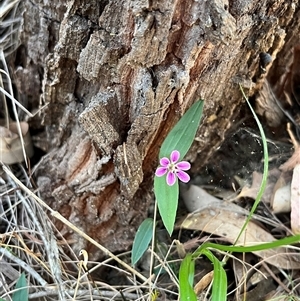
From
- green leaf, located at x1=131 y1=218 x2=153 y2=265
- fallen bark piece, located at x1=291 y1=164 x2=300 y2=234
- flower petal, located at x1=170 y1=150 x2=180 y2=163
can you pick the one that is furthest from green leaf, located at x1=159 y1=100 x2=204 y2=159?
fallen bark piece, located at x1=291 y1=164 x2=300 y2=234

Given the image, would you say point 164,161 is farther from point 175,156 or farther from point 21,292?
point 21,292

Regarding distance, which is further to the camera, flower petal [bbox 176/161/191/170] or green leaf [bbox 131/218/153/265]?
green leaf [bbox 131/218/153/265]

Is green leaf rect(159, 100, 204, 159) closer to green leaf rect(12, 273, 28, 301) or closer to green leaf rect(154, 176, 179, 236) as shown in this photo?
green leaf rect(154, 176, 179, 236)

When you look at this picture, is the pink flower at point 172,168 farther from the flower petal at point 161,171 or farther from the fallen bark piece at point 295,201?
the fallen bark piece at point 295,201

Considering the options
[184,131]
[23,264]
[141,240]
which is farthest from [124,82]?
[23,264]

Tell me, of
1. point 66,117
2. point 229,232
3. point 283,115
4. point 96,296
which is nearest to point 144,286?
point 96,296

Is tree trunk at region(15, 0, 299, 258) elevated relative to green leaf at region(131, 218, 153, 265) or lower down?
elevated

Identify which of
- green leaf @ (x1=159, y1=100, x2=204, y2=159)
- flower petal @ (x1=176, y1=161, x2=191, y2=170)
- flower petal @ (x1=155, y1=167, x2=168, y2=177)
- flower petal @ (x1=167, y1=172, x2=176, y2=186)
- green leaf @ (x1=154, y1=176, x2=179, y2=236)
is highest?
green leaf @ (x1=159, y1=100, x2=204, y2=159)
